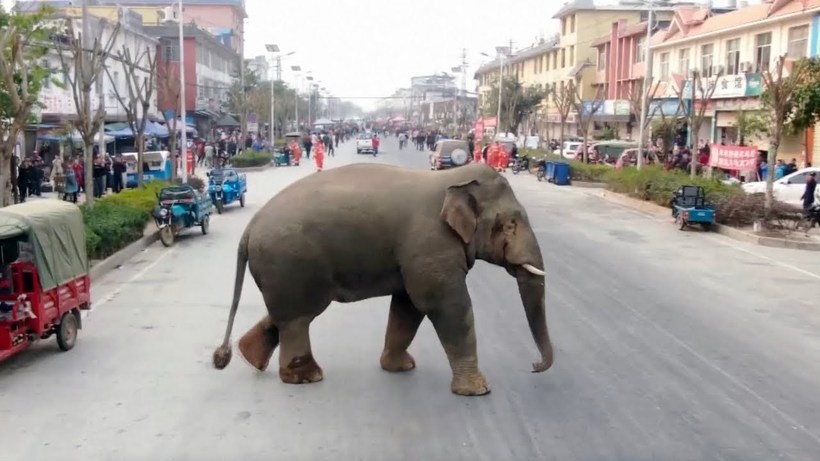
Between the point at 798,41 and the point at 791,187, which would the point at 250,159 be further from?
the point at 791,187

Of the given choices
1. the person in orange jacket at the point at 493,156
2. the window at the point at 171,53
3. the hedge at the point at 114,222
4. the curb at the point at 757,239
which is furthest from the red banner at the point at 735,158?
the window at the point at 171,53

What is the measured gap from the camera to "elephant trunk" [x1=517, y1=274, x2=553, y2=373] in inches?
320

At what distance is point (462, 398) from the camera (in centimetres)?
815

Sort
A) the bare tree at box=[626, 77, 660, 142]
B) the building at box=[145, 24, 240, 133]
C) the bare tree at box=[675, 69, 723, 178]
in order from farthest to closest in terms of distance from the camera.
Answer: the building at box=[145, 24, 240, 133]
the bare tree at box=[626, 77, 660, 142]
the bare tree at box=[675, 69, 723, 178]

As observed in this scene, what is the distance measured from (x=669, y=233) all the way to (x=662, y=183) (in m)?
5.06

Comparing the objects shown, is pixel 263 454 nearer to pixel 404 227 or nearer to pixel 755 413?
pixel 404 227

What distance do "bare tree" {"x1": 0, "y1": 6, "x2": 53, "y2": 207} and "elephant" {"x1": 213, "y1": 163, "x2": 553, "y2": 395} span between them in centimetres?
684

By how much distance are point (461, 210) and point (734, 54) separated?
34.3m

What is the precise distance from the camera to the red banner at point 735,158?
27750mm

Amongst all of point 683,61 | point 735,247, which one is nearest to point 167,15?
point 683,61

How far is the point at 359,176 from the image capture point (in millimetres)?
8633

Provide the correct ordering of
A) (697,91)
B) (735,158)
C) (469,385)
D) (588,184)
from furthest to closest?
(697,91), (588,184), (735,158), (469,385)

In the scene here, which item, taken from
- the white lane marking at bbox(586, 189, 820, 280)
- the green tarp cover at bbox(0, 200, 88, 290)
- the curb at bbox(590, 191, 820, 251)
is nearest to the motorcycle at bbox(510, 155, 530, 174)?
the white lane marking at bbox(586, 189, 820, 280)

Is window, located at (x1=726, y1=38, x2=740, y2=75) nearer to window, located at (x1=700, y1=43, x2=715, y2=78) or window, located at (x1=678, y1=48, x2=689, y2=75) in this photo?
window, located at (x1=700, y1=43, x2=715, y2=78)
